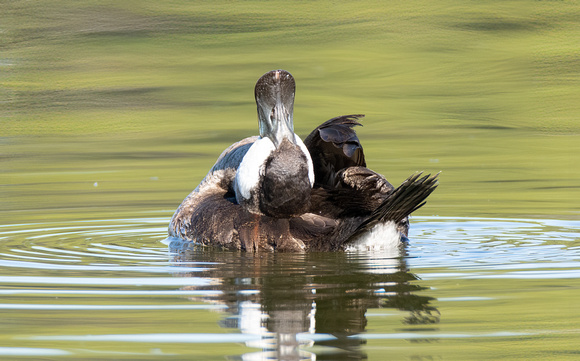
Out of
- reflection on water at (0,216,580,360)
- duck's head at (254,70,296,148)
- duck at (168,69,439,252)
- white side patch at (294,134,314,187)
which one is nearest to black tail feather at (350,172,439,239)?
duck at (168,69,439,252)

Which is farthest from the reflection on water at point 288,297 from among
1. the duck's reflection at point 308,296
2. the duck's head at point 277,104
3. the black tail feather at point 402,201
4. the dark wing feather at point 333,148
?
the duck's head at point 277,104

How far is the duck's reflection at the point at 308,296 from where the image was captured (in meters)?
4.64

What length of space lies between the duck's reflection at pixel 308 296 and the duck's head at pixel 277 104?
3.05 ft

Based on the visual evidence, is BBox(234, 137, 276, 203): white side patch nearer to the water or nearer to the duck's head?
the duck's head

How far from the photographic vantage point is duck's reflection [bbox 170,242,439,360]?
4.64 metres

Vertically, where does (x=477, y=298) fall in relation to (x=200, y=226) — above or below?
below

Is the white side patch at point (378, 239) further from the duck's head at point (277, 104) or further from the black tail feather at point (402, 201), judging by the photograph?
the duck's head at point (277, 104)

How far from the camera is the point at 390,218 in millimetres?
7203

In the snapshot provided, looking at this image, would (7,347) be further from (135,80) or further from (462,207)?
(135,80)

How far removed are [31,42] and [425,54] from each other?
1229 centimetres

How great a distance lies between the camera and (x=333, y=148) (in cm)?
773

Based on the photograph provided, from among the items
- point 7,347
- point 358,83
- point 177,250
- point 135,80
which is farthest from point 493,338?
point 135,80

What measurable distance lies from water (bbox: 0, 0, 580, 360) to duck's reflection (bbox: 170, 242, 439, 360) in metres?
0.02

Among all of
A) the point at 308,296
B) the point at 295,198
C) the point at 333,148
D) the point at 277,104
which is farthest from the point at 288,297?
the point at 333,148
